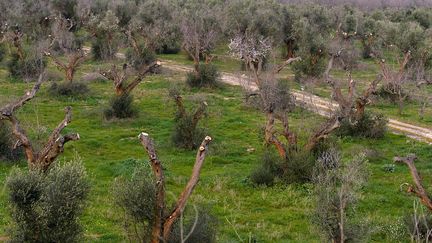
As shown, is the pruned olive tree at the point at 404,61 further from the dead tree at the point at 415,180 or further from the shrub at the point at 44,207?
the shrub at the point at 44,207

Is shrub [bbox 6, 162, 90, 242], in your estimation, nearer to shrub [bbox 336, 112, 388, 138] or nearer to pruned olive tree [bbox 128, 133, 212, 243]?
pruned olive tree [bbox 128, 133, 212, 243]

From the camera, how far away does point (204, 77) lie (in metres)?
37.9

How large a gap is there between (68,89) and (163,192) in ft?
79.2

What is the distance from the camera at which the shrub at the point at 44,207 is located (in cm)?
1157

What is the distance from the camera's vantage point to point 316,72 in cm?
4103

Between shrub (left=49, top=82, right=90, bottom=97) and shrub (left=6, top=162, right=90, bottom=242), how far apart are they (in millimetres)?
22618

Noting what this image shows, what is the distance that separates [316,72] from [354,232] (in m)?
29.2

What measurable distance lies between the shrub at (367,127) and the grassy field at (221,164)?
1.74 ft

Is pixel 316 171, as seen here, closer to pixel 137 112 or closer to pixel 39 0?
pixel 137 112

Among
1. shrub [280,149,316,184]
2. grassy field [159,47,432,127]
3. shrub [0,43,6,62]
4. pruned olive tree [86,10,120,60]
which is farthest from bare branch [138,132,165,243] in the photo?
shrub [0,43,6,62]

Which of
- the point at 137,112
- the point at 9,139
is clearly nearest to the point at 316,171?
the point at 9,139

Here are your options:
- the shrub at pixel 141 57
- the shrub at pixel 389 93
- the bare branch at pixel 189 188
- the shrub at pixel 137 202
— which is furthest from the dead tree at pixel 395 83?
the bare branch at pixel 189 188

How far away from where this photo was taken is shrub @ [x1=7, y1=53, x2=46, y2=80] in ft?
130

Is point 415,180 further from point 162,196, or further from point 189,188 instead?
point 162,196
